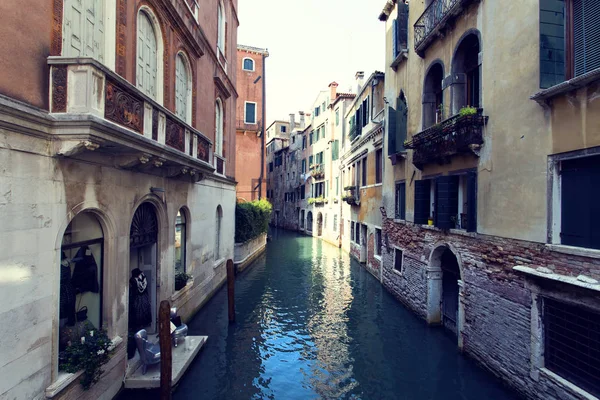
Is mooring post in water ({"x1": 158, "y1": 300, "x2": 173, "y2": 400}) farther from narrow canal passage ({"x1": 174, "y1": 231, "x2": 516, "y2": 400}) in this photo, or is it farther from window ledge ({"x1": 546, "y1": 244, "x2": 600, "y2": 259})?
window ledge ({"x1": 546, "y1": 244, "x2": 600, "y2": 259})

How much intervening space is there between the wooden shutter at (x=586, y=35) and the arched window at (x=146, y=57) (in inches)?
295

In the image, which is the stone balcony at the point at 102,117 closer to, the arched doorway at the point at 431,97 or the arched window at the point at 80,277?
the arched window at the point at 80,277

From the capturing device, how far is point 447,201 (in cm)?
846

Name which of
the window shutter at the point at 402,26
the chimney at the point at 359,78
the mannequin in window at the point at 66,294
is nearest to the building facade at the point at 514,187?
the window shutter at the point at 402,26

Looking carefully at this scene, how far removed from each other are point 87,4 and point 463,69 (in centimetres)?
804

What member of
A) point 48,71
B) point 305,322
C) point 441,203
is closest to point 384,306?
point 305,322

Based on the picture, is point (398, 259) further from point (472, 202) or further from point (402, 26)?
point (402, 26)

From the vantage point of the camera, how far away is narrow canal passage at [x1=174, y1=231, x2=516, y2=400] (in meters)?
6.75

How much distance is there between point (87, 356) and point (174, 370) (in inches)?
90.5

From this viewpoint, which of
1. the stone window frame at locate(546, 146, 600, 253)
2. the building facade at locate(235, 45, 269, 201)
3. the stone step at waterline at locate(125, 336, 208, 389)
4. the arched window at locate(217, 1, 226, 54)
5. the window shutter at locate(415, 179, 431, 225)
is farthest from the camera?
the building facade at locate(235, 45, 269, 201)

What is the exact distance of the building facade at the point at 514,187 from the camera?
199 inches

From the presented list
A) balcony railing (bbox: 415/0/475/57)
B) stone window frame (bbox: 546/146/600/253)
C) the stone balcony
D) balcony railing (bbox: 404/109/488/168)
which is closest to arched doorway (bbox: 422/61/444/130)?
balcony railing (bbox: 415/0/475/57)

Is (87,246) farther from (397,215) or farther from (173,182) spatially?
(397,215)

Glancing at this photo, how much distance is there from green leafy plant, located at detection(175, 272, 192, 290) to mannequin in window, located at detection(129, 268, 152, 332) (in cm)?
147
